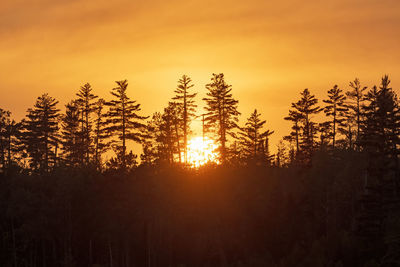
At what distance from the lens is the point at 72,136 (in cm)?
9094

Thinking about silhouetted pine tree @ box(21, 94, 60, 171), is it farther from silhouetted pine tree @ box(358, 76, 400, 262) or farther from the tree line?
silhouetted pine tree @ box(358, 76, 400, 262)

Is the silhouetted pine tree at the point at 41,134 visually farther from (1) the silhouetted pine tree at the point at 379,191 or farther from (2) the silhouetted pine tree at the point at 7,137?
(1) the silhouetted pine tree at the point at 379,191

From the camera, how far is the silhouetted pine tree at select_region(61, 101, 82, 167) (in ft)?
284

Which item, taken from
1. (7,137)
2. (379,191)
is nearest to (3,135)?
(7,137)

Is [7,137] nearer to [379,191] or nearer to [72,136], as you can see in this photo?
[72,136]

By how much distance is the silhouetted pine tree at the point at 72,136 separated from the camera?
86.6 m

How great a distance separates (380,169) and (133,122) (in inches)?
Result: 1220

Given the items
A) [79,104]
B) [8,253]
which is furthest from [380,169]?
[79,104]

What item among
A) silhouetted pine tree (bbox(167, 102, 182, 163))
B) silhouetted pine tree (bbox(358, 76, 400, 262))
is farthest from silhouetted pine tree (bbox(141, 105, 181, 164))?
silhouetted pine tree (bbox(358, 76, 400, 262))

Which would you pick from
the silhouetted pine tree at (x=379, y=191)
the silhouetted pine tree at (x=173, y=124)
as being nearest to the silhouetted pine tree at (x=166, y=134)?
the silhouetted pine tree at (x=173, y=124)

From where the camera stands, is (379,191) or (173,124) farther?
(173,124)

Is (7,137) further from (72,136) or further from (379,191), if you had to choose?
(379,191)

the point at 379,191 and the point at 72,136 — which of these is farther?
the point at 72,136

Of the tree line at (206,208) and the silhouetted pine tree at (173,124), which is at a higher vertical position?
the silhouetted pine tree at (173,124)
